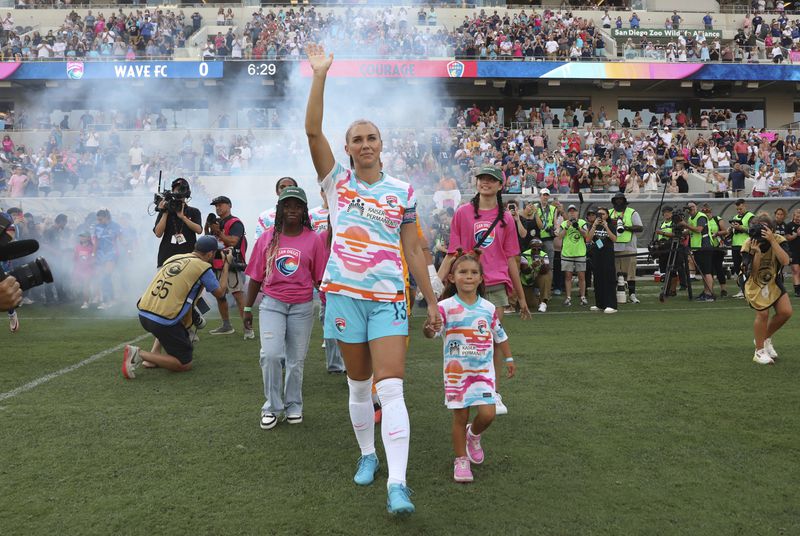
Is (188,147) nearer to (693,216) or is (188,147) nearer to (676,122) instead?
(693,216)

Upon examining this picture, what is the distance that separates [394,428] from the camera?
342cm

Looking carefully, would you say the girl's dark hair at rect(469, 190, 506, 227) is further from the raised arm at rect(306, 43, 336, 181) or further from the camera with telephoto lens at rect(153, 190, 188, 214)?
the camera with telephoto lens at rect(153, 190, 188, 214)

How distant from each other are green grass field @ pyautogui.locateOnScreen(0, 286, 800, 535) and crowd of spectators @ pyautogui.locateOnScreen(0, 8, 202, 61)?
70.7ft

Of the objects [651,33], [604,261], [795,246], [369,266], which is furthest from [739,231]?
[651,33]

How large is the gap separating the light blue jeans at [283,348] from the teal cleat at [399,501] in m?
1.81

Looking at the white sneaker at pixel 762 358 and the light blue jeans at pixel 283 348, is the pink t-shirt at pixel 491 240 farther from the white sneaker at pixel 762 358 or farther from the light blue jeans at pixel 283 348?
the white sneaker at pixel 762 358

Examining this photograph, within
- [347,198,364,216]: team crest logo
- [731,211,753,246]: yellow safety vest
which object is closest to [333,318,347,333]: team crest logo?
[347,198,364,216]: team crest logo

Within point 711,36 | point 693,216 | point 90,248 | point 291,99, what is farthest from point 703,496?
point 711,36

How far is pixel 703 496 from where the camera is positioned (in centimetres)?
358

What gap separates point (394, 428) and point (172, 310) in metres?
3.75

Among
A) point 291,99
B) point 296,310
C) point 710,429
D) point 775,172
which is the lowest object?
point 710,429

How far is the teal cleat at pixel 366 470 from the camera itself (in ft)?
12.4

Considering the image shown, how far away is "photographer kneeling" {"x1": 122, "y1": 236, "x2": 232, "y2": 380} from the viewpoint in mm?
6520

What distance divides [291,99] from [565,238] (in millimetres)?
15827
